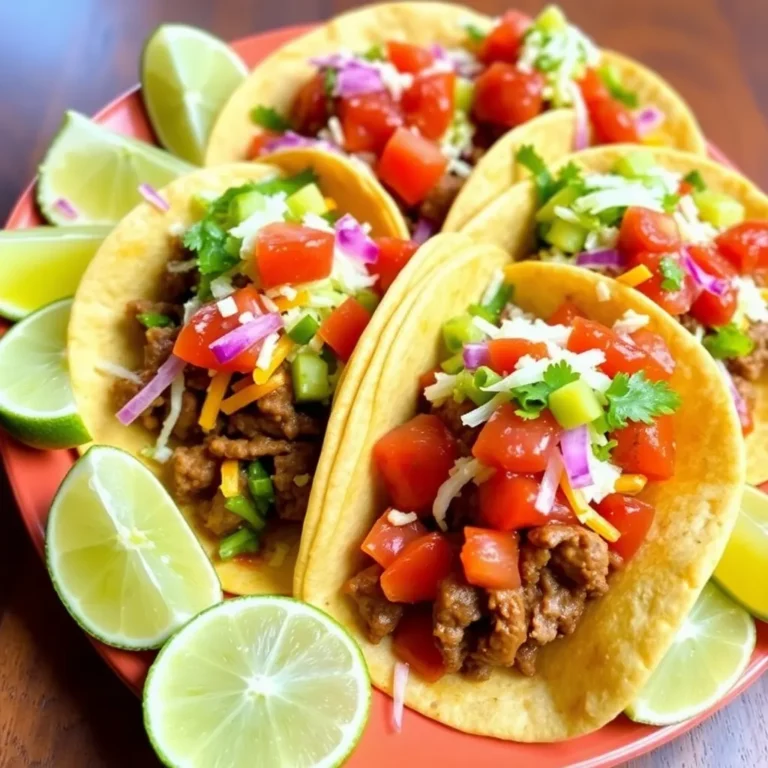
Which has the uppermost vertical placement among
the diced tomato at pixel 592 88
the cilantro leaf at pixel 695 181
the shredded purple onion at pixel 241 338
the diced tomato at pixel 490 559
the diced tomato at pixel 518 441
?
the diced tomato at pixel 592 88

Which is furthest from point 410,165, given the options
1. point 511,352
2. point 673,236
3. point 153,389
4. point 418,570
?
point 418,570

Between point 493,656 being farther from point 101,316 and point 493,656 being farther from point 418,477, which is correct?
point 101,316

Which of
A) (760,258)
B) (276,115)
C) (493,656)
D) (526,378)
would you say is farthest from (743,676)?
(276,115)

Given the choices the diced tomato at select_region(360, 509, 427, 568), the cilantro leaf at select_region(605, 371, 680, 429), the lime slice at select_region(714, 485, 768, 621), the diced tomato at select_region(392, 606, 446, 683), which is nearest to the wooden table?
the lime slice at select_region(714, 485, 768, 621)

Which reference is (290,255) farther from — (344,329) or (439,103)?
(439,103)

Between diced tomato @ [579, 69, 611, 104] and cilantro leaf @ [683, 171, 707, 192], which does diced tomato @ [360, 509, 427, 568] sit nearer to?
cilantro leaf @ [683, 171, 707, 192]

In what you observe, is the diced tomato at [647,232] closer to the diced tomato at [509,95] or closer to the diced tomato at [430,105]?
the diced tomato at [509,95]

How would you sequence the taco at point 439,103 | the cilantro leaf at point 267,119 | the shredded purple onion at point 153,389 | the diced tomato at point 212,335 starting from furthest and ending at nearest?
the cilantro leaf at point 267,119, the taco at point 439,103, the shredded purple onion at point 153,389, the diced tomato at point 212,335

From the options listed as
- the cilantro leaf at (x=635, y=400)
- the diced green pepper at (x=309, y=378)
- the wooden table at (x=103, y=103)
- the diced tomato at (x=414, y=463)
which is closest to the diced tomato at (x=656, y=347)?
the cilantro leaf at (x=635, y=400)
